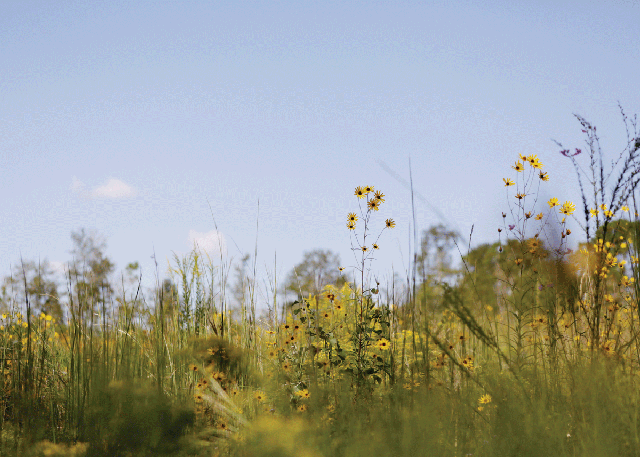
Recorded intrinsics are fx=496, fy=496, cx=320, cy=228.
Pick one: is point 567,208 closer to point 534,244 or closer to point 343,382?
point 534,244

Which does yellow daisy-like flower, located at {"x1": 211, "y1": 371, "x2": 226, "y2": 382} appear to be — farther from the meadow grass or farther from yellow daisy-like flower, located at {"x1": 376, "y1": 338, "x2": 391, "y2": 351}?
yellow daisy-like flower, located at {"x1": 376, "y1": 338, "x2": 391, "y2": 351}

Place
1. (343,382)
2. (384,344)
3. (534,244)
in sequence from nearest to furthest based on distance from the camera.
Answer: (343,382), (384,344), (534,244)

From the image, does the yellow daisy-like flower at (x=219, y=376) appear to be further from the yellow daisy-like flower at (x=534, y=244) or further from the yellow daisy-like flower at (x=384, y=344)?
the yellow daisy-like flower at (x=534, y=244)

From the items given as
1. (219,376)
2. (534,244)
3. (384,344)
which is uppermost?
(534,244)

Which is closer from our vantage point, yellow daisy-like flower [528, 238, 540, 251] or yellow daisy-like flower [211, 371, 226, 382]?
yellow daisy-like flower [211, 371, 226, 382]

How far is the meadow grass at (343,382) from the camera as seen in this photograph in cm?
140

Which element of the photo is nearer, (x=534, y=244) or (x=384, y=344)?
(x=384, y=344)

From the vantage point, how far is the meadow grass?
1.40 meters

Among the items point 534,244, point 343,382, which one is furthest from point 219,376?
point 534,244

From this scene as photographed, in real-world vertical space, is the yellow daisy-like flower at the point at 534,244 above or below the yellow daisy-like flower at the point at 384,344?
above

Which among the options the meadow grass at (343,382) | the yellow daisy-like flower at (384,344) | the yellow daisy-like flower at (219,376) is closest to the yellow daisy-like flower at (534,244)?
the meadow grass at (343,382)

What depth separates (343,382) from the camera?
233 cm

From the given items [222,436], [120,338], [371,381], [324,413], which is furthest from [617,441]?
[120,338]

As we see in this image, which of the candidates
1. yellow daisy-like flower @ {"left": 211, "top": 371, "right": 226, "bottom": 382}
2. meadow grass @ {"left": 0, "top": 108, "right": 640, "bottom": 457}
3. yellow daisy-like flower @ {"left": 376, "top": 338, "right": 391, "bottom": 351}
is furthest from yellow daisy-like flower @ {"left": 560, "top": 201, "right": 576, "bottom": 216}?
yellow daisy-like flower @ {"left": 211, "top": 371, "right": 226, "bottom": 382}
